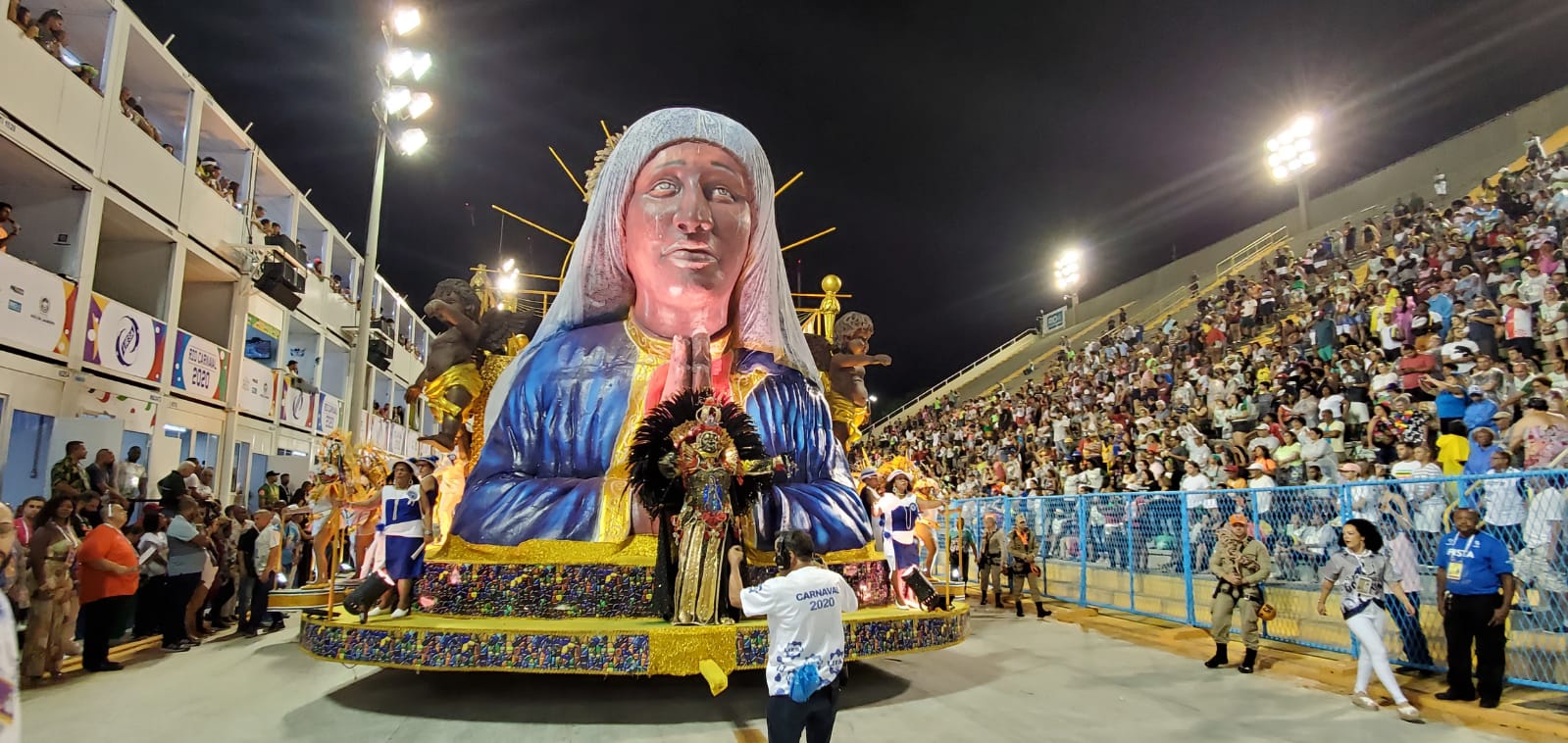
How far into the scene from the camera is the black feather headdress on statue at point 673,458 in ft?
20.7

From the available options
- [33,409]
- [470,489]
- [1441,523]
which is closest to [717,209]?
[470,489]

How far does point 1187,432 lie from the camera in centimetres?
1350

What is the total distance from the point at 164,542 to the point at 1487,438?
13032mm

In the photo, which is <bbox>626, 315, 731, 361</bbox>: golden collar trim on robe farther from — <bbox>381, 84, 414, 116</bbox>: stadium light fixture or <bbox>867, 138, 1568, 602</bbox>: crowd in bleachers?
<bbox>381, 84, 414, 116</bbox>: stadium light fixture

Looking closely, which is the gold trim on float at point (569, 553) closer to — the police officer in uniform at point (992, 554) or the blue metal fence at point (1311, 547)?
the blue metal fence at point (1311, 547)

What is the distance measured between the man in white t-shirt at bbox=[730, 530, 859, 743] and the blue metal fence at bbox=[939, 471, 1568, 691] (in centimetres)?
328

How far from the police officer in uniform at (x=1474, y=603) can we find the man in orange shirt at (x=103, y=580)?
1084 centimetres

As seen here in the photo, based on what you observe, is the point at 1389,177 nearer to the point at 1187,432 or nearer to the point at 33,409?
the point at 1187,432

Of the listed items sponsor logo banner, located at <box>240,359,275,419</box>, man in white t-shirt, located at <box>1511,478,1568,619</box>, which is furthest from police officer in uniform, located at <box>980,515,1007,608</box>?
sponsor logo banner, located at <box>240,359,275,419</box>

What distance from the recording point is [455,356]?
8.63 metres

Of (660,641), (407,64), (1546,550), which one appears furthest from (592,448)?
(407,64)

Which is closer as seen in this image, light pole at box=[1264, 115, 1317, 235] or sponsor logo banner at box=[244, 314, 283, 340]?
sponsor logo banner at box=[244, 314, 283, 340]

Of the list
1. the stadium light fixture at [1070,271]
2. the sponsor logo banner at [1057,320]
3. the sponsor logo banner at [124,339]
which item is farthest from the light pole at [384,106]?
the stadium light fixture at [1070,271]

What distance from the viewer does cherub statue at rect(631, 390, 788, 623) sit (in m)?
6.14
